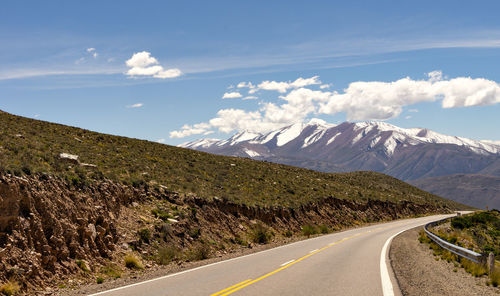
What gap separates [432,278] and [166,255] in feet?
32.6

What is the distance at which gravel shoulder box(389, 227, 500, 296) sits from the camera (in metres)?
10.1

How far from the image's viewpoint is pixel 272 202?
105ft

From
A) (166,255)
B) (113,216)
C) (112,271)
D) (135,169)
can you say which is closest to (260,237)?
(135,169)

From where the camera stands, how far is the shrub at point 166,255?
15.9 metres

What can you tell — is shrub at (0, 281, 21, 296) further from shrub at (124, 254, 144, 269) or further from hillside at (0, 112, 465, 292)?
shrub at (124, 254, 144, 269)

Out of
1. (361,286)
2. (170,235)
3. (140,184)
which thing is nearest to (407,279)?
(361,286)

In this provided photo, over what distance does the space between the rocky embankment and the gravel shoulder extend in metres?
8.66

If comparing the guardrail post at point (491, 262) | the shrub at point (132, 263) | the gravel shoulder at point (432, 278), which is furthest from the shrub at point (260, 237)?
the guardrail post at point (491, 262)

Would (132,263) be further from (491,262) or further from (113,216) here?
(491,262)

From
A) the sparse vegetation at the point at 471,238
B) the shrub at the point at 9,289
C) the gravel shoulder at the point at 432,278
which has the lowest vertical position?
the sparse vegetation at the point at 471,238

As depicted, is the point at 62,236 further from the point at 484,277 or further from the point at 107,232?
the point at 484,277

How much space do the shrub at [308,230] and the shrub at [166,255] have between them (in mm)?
15771

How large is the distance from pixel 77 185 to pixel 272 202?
18265 millimetres

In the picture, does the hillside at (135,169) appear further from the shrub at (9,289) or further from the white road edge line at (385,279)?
A: the white road edge line at (385,279)
